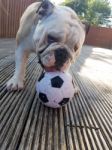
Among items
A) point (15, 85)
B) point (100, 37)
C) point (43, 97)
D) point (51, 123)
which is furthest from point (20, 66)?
point (100, 37)

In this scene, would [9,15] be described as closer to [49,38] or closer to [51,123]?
[49,38]

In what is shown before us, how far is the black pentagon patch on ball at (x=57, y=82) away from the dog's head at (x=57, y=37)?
0.11m

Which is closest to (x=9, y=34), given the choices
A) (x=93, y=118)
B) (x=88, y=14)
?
(x=93, y=118)

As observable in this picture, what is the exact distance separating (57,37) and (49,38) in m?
0.09

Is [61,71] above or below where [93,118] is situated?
above

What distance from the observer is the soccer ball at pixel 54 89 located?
2835mm

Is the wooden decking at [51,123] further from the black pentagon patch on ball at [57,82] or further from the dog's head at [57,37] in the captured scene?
the dog's head at [57,37]

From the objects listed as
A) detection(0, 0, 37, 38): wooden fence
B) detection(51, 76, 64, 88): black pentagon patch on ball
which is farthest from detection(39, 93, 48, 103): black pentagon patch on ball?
detection(0, 0, 37, 38): wooden fence

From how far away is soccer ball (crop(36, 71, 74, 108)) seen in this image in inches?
112

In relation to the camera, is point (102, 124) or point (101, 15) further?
point (101, 15)

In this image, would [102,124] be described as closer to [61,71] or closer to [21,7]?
[61,71]

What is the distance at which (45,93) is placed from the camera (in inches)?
112

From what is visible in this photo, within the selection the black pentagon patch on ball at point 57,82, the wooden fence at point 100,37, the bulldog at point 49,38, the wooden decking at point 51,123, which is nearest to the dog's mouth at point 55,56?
the bulldog at point 49,38

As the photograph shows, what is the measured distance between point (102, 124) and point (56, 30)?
3.05ft
